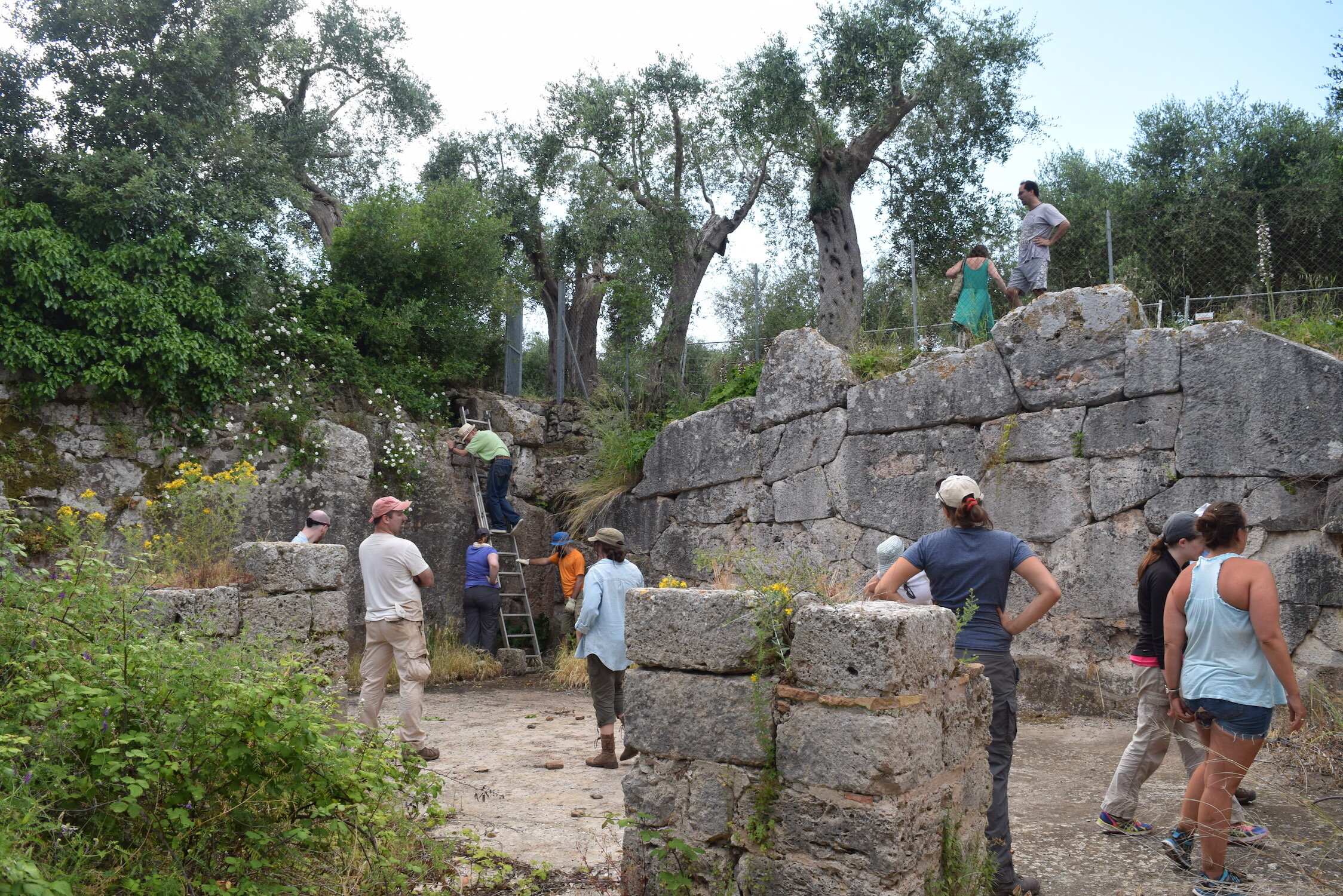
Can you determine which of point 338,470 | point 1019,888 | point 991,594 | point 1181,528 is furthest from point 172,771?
point 338,470

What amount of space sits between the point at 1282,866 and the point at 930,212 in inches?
379

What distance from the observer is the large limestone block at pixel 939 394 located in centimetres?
798

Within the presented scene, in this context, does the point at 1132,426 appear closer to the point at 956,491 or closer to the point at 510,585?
the point at 956,491

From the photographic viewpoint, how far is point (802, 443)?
364 inches

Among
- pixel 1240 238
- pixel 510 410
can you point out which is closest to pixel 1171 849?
pixel 510 410

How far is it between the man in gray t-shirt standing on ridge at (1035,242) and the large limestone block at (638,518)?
14.1ft

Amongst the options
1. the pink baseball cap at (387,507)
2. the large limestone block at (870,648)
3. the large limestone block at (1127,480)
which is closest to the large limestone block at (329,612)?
the pink baseball cap at (387,507)

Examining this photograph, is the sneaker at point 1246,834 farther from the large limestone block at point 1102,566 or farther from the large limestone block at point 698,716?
the large limestone block at point 1102,566

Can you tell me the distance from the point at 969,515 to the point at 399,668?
12.4 feet

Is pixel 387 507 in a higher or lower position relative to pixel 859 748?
higher

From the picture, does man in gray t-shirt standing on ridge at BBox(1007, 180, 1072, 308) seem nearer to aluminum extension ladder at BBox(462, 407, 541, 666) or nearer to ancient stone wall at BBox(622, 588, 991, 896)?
ancient stone wall at BBox(622, 588, 991, 896)

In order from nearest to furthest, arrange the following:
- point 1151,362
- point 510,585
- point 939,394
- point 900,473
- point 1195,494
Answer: point 1195,494
point 1151,362
point 939,394
point 900,473
point 510,585

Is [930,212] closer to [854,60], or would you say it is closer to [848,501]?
[854,60]

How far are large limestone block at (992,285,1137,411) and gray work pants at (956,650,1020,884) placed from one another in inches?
163
